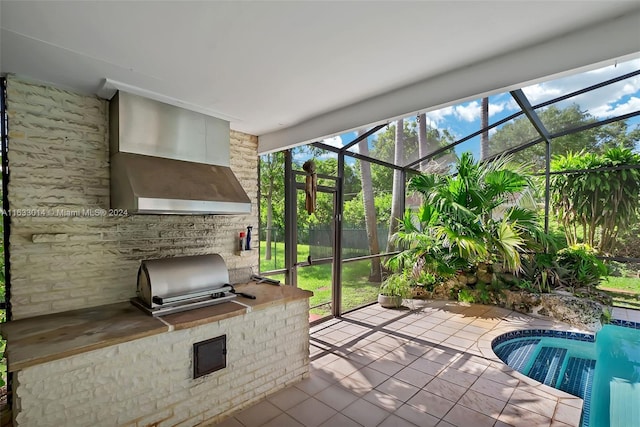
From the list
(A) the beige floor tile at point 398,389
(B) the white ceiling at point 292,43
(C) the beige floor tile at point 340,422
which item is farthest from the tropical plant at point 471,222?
(C) the beige floor tile at point 340,422

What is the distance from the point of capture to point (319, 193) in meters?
4.52

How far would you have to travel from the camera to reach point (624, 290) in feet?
19.8

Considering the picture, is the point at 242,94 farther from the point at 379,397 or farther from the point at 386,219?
the point at 386,219

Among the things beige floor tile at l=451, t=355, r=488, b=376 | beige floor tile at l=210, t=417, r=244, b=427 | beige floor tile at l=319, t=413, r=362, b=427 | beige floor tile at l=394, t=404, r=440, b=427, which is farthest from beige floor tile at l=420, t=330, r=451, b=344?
beige floor tile at l=210, t=417, r=244, b=427

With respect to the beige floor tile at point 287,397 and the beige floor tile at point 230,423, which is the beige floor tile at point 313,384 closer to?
the beige floor tile at point 287,397

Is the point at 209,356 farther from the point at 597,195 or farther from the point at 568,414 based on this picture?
the point at 597,195

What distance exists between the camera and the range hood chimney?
235 centimetres

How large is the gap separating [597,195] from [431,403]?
609cm

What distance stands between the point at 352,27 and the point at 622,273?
8195 mm

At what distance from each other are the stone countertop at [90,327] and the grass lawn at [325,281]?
1298mm

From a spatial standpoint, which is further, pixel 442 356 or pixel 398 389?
pixel 442 356

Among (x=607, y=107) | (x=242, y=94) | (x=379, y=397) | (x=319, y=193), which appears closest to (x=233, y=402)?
(x=379, y=397)

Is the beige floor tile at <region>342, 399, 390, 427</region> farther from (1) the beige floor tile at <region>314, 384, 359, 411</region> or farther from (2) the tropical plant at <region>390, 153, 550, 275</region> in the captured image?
(2) the tropical plant at <region>390, 153, 550, 275</region>

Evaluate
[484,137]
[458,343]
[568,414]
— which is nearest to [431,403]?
[568,414]
